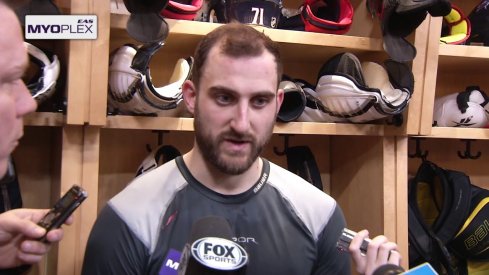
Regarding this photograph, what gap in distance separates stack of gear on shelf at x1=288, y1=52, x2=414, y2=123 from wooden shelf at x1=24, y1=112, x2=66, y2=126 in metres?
0.58

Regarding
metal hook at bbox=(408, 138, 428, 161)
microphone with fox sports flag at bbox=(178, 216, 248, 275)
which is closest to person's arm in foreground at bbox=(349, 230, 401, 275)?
microphone with fox sports flag at bbox=(178, 216, 248, 275)

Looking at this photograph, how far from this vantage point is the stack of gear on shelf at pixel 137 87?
1124 mm

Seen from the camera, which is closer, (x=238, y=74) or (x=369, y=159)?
(x=238, y=74)

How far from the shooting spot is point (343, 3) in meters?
1.39

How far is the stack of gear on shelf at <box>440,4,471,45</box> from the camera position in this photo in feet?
5.02

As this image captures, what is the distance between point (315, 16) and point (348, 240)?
2.45ft

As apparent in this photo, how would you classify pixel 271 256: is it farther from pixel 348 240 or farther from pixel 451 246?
pixel 451 246

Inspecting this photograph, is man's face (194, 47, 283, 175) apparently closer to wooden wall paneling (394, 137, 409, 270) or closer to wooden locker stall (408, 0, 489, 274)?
wooden wall paneling (394, 137, 409, 270)

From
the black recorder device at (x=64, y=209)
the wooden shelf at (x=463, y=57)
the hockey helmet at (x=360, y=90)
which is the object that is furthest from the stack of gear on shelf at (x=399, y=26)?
the black recorder device at (x=64, y=209)

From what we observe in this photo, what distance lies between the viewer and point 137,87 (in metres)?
1.14

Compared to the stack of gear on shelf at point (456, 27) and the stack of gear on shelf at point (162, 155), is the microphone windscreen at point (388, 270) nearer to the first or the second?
the stack of gear on shelf at point (162, 155)

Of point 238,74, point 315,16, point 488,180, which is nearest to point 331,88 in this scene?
point 315,16

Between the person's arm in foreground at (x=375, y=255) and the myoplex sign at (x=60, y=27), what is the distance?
2.25ft

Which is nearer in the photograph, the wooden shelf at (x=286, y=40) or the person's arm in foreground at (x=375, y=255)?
the person's arm in foreground at (x=375, y=255)
